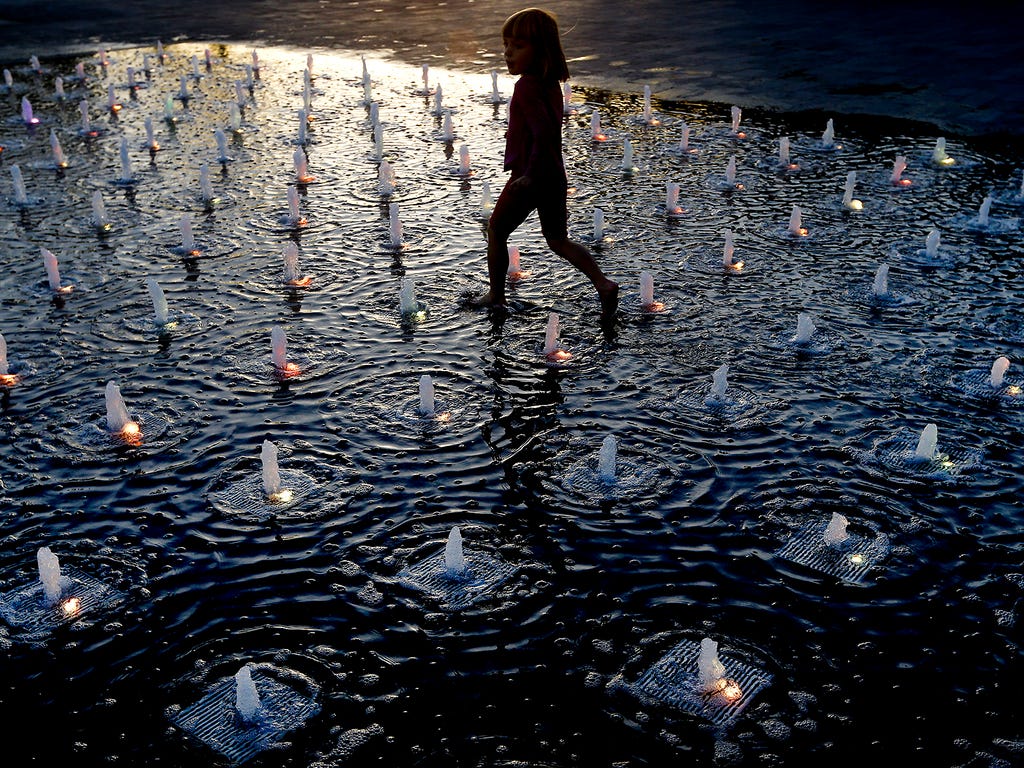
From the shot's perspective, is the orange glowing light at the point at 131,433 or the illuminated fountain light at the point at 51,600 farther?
the orange glowing light at the point at 131,433

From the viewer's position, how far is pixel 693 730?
4.93m

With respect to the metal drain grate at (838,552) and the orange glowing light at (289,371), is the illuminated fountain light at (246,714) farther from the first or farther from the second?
the orange glowing light at (289,371)

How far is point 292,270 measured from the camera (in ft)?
34.2

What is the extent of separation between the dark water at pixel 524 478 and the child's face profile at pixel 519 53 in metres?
2.18

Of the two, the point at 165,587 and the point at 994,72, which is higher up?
the point at 994,72

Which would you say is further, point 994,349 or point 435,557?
point 994,349

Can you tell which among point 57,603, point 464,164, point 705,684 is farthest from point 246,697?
point 464,164

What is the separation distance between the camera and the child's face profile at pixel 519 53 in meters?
8.60

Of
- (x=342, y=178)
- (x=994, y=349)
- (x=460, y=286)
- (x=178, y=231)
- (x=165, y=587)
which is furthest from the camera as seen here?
(x=342, y=178)

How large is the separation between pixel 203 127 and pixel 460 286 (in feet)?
28.7

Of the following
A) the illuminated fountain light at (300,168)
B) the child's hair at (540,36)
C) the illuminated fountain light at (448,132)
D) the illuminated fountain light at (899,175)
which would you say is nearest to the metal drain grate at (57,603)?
the child's hair at (540,36)

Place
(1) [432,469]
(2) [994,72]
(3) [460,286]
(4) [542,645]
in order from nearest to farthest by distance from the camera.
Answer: (4) [542,645], (1) [432,469], (3) [460,286], (2) [994,72]

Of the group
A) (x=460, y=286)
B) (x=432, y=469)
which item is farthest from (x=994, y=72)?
(x=432, y=469)

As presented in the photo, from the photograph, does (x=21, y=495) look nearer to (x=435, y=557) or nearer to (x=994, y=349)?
(x=435, y=557)
